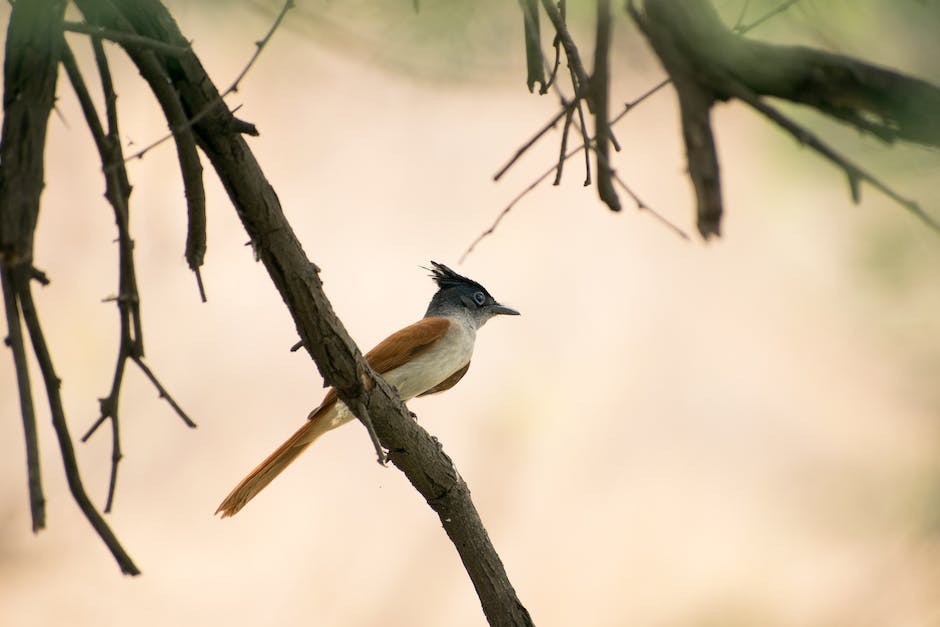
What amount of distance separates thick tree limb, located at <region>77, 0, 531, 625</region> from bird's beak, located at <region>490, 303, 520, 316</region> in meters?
2.33

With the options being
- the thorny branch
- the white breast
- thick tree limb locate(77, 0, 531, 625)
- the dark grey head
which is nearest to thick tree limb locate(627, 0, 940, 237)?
the thorny branch

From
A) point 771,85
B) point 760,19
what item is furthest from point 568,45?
point 771,85

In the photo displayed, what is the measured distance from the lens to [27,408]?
153cm

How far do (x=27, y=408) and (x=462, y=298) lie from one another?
3864 millimetres

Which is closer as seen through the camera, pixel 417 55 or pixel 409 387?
pixel 417 55

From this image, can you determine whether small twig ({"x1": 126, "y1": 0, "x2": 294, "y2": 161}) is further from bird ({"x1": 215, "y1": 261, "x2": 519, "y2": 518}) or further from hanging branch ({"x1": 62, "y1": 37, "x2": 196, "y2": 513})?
bird ({"x1": 215, "y1": 261, "x2": 519, "y2": 518})

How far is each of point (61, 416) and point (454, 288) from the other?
3768 mm

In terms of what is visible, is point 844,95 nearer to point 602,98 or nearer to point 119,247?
point 602,98

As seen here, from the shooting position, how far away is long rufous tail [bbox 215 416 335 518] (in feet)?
12.5

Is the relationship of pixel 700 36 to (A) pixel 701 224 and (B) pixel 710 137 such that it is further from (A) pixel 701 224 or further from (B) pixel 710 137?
(A) pixel 701 224

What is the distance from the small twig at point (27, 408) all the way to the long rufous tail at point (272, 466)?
2.26 metres

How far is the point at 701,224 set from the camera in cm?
115

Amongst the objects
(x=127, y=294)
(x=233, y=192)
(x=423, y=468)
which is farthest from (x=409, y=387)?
(x=127, y=294)

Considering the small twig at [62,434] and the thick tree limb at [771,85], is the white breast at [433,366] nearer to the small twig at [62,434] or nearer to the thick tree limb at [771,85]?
the small twig at [62,434]
